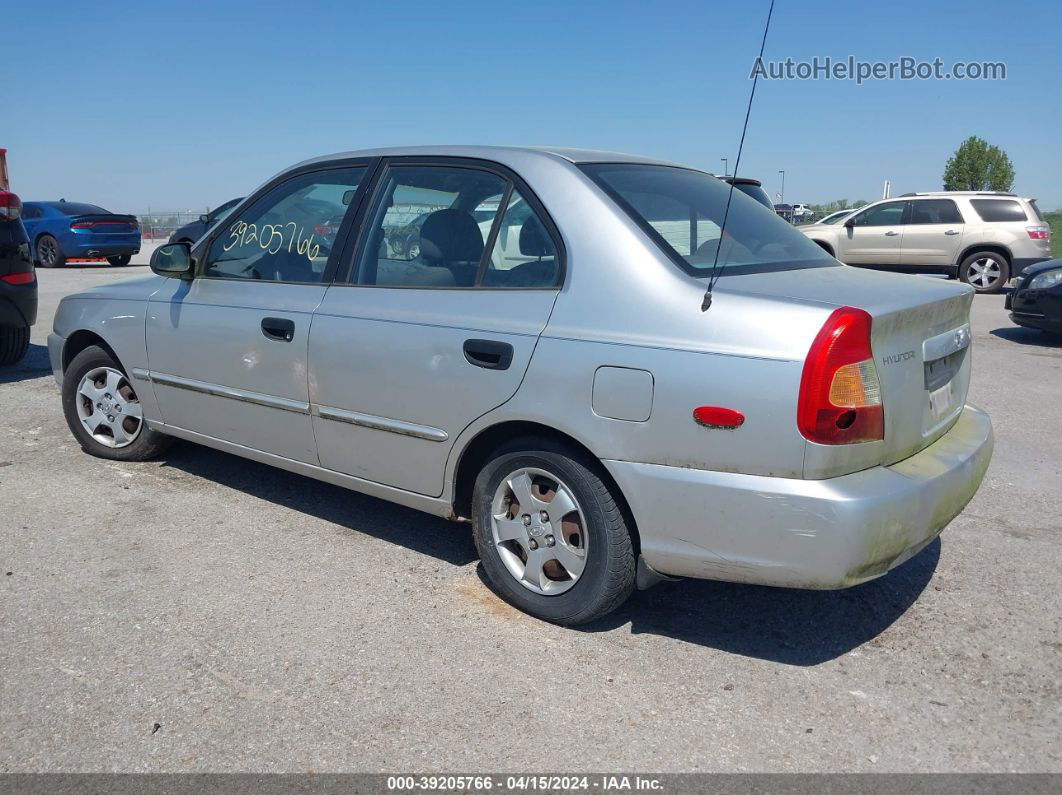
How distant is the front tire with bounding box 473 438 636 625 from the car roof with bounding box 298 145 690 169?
1143mm

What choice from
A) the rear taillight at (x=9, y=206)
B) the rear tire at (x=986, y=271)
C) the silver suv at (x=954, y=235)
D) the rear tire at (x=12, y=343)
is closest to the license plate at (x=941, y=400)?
the rear taillight at (x=9, y=206)

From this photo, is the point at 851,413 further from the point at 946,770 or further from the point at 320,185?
the point at 320,185

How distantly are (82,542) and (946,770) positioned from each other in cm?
352

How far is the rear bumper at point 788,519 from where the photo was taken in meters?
2.76

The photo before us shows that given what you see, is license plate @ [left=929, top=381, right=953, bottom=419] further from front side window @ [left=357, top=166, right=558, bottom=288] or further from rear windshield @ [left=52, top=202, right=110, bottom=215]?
rear windshield @ [left=52, top=202, right=110, bottom=215]

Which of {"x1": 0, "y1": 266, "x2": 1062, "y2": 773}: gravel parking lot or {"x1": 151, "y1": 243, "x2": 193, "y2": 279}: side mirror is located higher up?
{"x1": 151, "y1": 243, "x2": 193, "y2": 279}: side mirror

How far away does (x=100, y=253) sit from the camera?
62.4 feet

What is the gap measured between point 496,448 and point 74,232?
1796 centimetres

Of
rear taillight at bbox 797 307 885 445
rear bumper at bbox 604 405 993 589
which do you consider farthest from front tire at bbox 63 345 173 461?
rear taillight at bbox 797 307 885 445

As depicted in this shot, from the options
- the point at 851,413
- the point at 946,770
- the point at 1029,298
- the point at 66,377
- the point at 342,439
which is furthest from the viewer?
the point at 1029,298

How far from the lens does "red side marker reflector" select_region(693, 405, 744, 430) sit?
2.82 m

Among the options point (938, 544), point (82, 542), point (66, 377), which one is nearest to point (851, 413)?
point (938, 544)

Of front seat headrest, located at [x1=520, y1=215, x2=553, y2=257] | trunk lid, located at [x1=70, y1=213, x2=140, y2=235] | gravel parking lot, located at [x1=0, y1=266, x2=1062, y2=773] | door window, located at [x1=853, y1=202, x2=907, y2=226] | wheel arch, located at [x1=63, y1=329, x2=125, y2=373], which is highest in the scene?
door window, located at [x1=853, y1=202, x2=907, y2=226]

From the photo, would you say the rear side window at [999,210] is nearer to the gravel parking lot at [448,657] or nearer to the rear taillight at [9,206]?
the gravel parking lot at [448,657]
